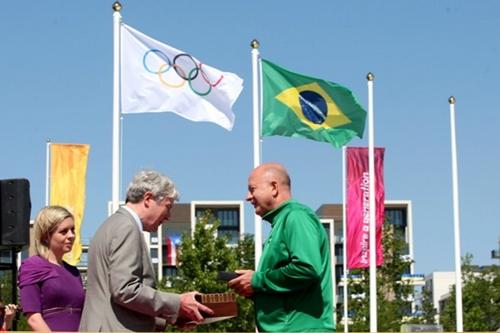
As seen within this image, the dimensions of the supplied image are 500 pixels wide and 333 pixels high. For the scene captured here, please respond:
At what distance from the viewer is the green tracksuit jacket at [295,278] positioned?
6.47m

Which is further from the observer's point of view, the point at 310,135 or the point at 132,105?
the point at 310,135

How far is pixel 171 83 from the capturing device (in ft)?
67.7

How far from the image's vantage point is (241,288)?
6.74m

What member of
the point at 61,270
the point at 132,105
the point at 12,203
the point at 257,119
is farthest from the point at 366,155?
the point at 61,270

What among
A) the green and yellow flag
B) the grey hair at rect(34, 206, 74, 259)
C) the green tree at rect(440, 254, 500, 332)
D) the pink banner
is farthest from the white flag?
the green tree at rect(440, 254, 500, 332)

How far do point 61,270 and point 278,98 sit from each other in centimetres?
1610

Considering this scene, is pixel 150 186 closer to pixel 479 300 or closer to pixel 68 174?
pixel 68 174

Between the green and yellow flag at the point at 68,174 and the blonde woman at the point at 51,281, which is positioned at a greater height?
the green and yellow flag at the point at 68,174

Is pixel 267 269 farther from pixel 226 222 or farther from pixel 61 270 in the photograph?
pixel 226 222

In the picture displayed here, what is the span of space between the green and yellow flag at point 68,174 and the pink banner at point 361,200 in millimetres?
9755

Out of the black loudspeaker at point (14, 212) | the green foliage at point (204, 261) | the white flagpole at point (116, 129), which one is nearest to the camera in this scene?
the black loudspeaker at point (14, 212)

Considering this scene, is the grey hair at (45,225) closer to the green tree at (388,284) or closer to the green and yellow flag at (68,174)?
the green and yellow flag at (68,174)

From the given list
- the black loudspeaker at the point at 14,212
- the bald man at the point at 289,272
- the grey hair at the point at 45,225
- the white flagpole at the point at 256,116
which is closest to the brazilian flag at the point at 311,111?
the white flagpole at the point at 256,116

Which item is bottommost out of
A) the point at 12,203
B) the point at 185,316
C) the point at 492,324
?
the point at 492,324
